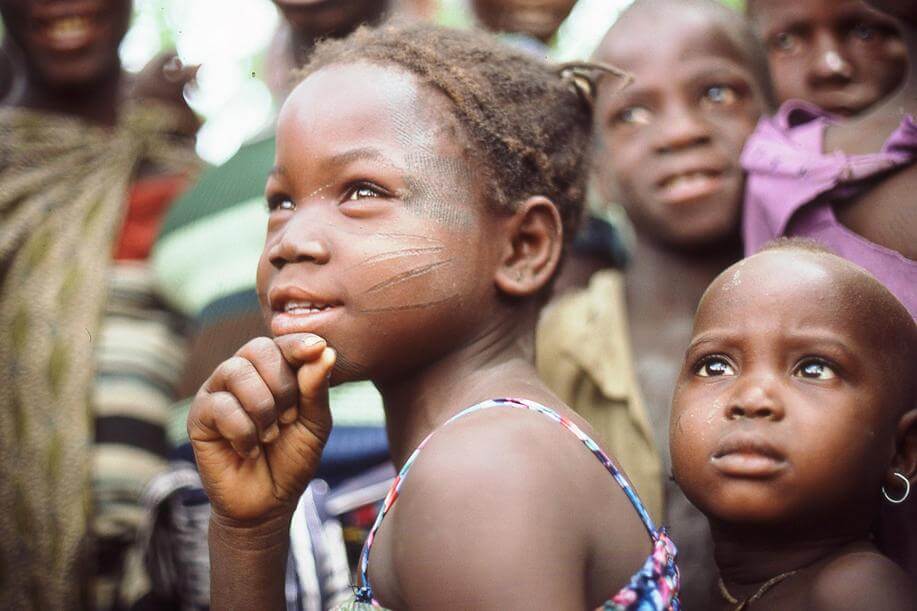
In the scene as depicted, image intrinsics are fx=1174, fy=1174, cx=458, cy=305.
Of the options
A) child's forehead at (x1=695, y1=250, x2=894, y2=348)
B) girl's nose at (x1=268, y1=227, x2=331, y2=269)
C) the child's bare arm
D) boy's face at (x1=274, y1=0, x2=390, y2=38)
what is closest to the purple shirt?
child's forehead at (x1=695, y1=250, x2=894, y2=348)

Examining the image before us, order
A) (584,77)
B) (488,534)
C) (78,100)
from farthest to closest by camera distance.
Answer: (78,100), (584,77), (488,534)

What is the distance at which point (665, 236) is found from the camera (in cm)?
307

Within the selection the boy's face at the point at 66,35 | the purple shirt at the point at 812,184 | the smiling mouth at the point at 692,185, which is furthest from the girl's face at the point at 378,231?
the boy's face at the point at 66,35

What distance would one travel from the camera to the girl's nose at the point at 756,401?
1.96 meters

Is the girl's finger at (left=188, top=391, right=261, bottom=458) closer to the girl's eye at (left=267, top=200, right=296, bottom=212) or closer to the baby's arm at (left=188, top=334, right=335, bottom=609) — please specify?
the baby's arm at (left=188, top=334, right=335, bottom=609)

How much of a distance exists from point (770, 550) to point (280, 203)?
1144 mm

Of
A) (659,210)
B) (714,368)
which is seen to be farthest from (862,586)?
(659,210)

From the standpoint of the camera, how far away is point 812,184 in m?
2.46

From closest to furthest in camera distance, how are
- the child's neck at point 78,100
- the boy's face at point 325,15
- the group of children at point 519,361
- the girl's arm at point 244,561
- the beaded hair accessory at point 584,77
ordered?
the group of children at point 519,361 < the girl's arm at point 244,561 < the beaded hair accessory at point 584,77 < the boy's face at point 325,15 < the child's neck at point 78,100

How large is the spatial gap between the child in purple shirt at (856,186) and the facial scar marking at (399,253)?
0.83 m

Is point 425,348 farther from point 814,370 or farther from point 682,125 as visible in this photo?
point 682,125

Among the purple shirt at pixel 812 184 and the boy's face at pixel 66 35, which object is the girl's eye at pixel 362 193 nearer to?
the purple shirt at pixel 812 184

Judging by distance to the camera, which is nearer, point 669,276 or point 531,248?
point 531,248

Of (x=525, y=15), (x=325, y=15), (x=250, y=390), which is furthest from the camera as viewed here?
(x=525, y=15)
